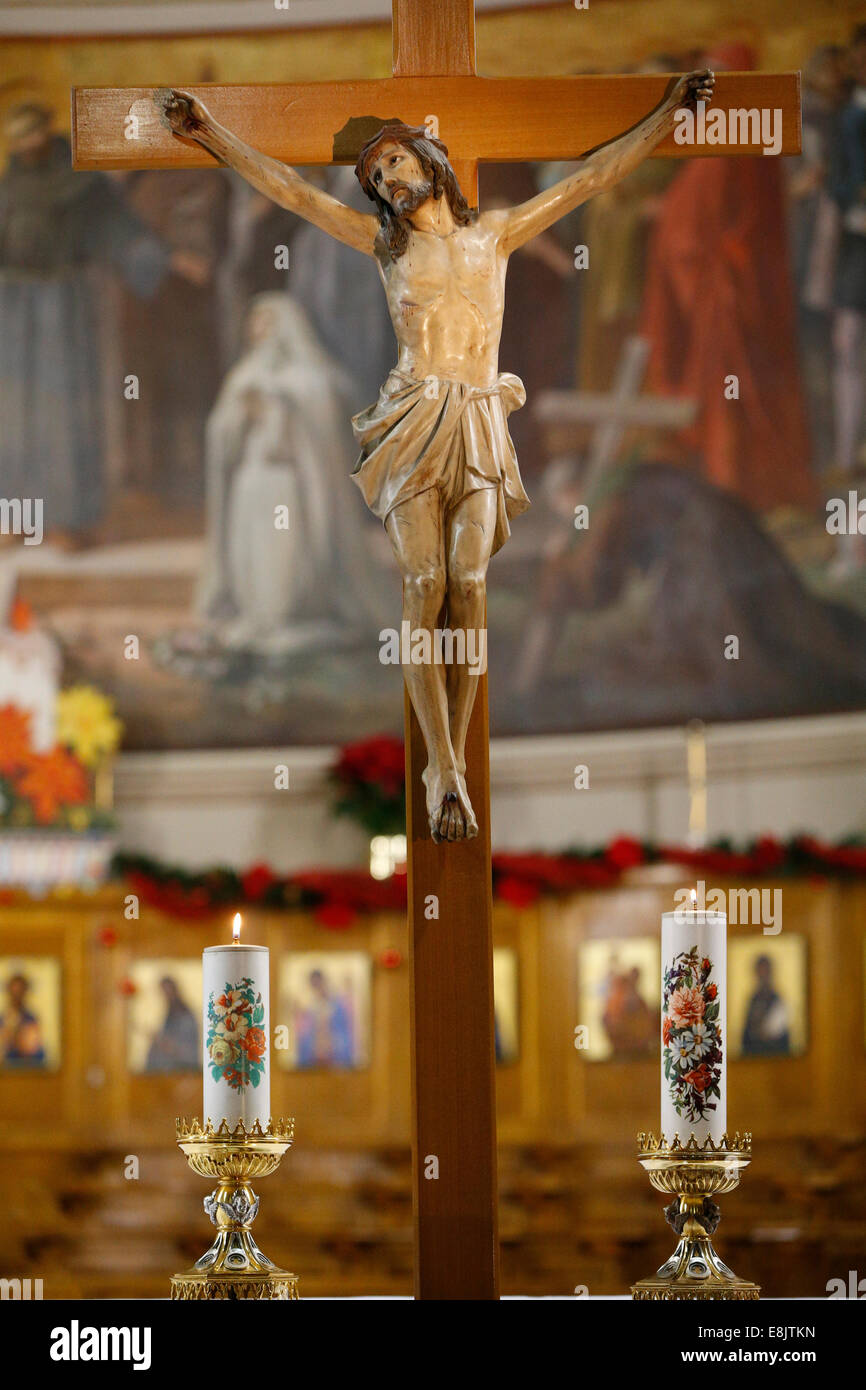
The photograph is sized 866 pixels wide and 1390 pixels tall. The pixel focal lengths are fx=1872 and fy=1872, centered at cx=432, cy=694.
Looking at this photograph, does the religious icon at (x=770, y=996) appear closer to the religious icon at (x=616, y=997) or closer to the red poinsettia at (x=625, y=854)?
the religious icon at (x=616, y=997)

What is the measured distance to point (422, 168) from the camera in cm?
307

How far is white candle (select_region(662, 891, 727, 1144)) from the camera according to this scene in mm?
2924

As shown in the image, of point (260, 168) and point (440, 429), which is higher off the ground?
point (260, 168)

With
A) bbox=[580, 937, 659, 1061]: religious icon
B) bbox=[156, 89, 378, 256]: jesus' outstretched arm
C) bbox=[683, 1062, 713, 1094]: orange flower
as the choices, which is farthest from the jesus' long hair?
bbox=[580, 937, 659, 1061]: religious icon

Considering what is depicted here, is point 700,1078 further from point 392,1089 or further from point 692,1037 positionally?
point 392,1089

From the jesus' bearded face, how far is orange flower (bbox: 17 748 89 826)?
13.5 feet

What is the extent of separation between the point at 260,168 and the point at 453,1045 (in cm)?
155

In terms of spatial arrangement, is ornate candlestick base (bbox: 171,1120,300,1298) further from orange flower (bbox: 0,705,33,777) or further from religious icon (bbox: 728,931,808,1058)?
orange flower (bbox: 0,705,33,777)

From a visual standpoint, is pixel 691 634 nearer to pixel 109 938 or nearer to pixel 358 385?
pixel 358 385

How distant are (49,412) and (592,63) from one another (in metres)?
2.57

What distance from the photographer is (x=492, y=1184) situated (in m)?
2.93

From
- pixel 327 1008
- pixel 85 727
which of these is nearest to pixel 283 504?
pixel 85 727
